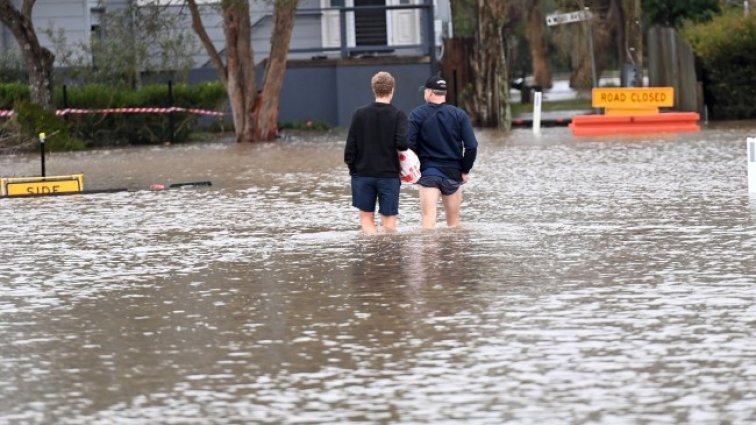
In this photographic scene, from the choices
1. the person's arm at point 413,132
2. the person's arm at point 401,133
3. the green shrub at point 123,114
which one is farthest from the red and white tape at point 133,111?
the person's arm at point 401,133

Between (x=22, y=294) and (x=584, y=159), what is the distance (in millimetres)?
14760

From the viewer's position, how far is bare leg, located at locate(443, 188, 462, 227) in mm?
15602

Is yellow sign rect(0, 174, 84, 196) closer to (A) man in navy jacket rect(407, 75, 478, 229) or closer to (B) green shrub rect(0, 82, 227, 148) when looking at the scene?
(A) man in navy jacket rect(407, 75, 478, 229)

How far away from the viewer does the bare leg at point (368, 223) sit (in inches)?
610

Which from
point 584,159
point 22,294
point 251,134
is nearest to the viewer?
point 22,294

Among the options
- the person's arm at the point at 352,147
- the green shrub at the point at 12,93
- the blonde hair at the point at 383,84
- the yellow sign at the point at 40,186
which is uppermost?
the blonde hair at the point at 383,84

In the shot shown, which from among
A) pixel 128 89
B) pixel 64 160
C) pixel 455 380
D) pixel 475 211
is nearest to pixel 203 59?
pixel 128 89

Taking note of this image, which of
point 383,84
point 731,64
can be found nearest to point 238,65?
point 731,64

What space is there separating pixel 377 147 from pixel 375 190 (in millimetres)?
435

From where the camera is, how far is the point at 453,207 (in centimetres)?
1574

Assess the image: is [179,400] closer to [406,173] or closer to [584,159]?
[406,173]

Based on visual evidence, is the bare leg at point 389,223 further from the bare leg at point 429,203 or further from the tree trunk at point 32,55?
the tree trunk at point 32,55

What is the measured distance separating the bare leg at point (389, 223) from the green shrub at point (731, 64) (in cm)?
2483

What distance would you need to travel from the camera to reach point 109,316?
11.2 meters
